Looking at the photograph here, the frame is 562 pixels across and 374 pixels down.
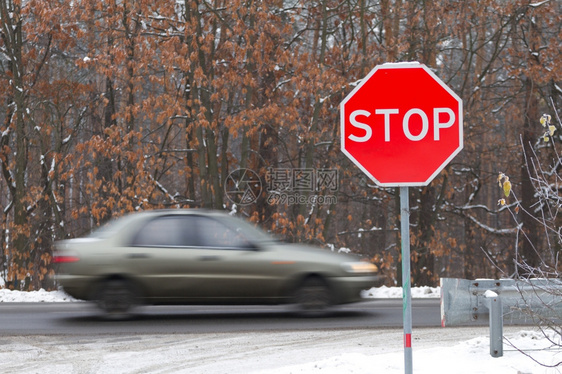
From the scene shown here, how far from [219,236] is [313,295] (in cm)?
157

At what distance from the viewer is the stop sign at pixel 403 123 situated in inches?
203

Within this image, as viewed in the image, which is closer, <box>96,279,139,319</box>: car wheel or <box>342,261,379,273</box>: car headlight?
<box>96,279,139,319</box>: car wheel

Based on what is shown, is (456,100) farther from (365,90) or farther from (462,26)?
(462,26)

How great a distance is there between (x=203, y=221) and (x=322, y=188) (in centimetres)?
1046

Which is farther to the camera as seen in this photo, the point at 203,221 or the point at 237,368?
the point at 203,221

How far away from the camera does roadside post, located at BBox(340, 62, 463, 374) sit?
203 inches

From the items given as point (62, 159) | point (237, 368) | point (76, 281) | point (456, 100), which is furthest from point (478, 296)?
point (62, 159)

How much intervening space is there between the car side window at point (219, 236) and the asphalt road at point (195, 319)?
107 cm

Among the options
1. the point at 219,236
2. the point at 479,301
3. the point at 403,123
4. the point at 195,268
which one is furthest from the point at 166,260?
the point at 403,123

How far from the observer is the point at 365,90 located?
5.24m

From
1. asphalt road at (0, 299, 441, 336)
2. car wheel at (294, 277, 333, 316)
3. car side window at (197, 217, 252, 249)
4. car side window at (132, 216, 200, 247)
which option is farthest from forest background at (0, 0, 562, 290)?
car wheel at (294, 277, 333, 316)

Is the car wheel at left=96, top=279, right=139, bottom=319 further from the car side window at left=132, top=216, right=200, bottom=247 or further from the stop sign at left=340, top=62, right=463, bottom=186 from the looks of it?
the stop sign at left=340, top=62, right=463, bottom=186

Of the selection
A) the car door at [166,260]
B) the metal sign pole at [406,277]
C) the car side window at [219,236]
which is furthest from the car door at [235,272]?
the metal sign pole at [406,277]

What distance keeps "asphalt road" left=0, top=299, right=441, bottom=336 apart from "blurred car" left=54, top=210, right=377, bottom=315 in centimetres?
31
